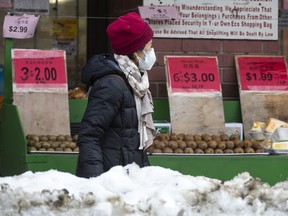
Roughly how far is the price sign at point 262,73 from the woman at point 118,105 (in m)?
3.02

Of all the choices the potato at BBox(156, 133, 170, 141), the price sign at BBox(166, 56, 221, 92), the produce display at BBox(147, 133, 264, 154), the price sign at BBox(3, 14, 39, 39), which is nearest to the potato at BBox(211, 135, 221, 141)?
the produce display at BBox(147, 133, 264, 154)

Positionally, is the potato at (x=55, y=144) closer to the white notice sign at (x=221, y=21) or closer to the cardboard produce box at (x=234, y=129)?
the white notice sign at (x=221, y=21)

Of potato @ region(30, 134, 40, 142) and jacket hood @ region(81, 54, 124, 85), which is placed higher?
jacket hood @ region(81, 54, 124, 85)

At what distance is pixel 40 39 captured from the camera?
8.16 m

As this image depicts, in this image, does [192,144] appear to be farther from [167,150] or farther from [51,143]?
[51,143]

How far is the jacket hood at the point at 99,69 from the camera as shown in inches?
178

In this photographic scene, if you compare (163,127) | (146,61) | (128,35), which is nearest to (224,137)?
(163,127)

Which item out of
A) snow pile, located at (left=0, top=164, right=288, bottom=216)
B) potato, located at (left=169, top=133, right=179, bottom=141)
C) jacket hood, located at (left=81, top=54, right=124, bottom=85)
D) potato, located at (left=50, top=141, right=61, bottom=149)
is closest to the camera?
snow pile, located at (left=0, top=164, right=288, bottom=216)

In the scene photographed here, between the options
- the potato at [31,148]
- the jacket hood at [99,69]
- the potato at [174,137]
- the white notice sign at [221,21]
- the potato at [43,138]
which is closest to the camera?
the jacket hood at [99,69]

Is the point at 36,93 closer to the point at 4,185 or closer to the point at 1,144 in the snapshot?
the point at 1,144

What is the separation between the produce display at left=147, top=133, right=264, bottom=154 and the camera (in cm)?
667

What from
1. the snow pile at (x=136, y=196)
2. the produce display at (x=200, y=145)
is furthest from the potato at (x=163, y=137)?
the snow pile at (x=136, y=196)

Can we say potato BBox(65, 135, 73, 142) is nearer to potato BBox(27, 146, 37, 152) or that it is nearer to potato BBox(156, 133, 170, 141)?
potato BBox(27, 146, 37, 152)

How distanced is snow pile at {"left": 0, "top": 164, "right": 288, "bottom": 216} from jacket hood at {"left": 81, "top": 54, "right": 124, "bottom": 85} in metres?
1.47
